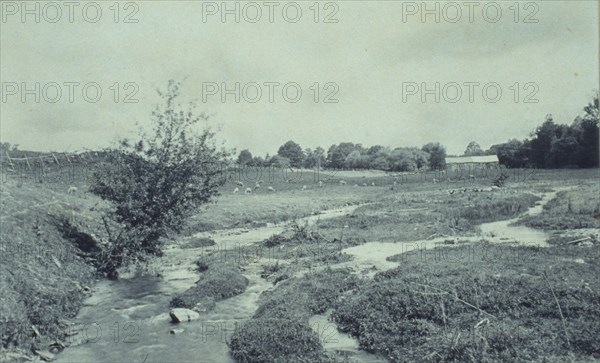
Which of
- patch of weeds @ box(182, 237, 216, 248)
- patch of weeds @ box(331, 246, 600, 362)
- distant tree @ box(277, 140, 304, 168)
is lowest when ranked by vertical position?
patch of weeds @ box(182, 237, 216, 248)

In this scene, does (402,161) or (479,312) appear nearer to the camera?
(479,312)

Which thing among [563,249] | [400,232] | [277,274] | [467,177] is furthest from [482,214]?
[467,177]

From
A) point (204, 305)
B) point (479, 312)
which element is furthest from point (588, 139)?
point (204, 305)

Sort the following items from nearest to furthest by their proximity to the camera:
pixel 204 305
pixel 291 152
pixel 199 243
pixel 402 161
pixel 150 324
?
pixel 150 324 < pixel 204 305 < pixel 199 243 < pixel 402 161 < pixel 291 152

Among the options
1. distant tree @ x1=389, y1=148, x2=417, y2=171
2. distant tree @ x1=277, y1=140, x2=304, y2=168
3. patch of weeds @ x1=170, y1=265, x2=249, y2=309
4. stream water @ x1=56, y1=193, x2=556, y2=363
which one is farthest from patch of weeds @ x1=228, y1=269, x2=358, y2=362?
distant tree @ x1=277, y1=140, x2=304, y2=168

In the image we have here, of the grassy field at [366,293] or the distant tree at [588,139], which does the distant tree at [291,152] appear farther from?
the grassy field at [366,293]

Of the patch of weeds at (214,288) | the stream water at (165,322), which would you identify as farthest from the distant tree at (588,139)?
the patch of weeds at (214,288)

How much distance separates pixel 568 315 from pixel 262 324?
8210 millimetres

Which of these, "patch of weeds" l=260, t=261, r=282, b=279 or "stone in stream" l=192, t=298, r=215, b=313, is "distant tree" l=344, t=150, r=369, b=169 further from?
"stone in stream" l=192, t=298, r=215, b=313

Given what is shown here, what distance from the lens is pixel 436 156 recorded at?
154 meters

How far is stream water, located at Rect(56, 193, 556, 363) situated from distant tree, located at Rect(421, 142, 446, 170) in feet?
411

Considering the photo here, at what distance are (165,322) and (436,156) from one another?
Result: 148 metres

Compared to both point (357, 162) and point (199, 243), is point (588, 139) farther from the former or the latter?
point (357, 162)

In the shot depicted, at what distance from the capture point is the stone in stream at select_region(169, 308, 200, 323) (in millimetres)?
14742
